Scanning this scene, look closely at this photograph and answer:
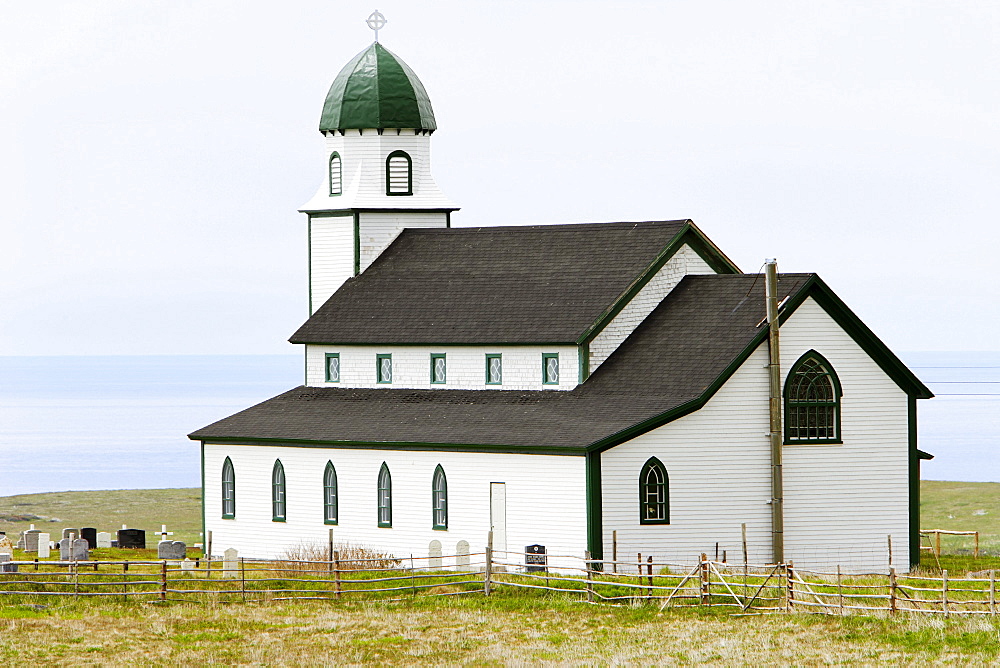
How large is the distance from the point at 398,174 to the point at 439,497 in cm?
1296

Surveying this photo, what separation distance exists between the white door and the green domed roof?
597 inches

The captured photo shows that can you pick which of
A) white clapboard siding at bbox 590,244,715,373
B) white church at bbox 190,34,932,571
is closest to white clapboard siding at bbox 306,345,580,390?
white church at bbox 190,34,932,571

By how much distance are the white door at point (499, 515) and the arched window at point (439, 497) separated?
67.9 inches

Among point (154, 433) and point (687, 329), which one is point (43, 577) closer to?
point (687, 329)

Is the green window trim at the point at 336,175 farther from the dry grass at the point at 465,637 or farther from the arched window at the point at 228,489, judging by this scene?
the dry grass at the point at 465,637

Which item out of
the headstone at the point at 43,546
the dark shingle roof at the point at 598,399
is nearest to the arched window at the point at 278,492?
the dark shingle roof at the point at 598,399

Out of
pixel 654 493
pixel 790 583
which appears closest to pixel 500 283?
pixel 654 493

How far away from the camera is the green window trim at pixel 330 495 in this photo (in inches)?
1945

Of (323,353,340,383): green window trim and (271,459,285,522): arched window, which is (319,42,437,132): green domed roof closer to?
(323,353,340,383): green window trim

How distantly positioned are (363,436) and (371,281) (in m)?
7.07

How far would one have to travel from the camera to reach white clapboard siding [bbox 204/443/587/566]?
4419cm

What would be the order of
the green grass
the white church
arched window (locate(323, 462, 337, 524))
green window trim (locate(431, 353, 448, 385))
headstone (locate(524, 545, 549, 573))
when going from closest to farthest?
headstone (locate(524, 545, 549, 573)) < the white church < arched window (locate(323, 462, 337, 524)) < green window trim (locate(431, 353, 448, 385)) < the green grass

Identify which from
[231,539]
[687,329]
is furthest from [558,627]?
[231,539]

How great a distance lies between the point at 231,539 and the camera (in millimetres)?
52000
